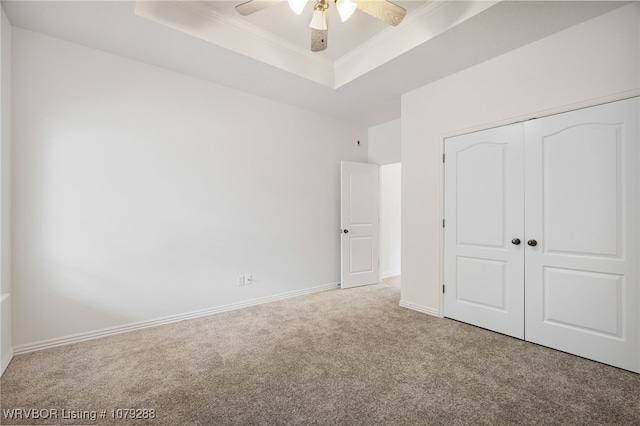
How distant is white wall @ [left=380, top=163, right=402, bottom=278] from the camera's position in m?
5.63

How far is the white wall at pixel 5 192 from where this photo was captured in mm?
2258

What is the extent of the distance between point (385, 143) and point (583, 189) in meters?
2.98

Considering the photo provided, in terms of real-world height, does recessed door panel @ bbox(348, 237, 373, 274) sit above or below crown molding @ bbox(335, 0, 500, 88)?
below

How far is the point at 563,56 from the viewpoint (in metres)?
2.49

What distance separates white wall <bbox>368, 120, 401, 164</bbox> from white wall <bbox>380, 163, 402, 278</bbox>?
48cm

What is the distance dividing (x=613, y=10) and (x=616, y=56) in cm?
35

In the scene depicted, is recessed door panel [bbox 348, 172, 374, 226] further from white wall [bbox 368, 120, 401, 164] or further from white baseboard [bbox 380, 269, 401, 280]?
A: white baseboard [bbox 380, 269, 401, 280]

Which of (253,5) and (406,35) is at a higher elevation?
(406,35)

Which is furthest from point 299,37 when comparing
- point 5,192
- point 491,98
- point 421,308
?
point 421,308

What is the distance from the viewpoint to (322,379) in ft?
6.88

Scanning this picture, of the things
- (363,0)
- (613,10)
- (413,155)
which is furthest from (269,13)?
(613,10)

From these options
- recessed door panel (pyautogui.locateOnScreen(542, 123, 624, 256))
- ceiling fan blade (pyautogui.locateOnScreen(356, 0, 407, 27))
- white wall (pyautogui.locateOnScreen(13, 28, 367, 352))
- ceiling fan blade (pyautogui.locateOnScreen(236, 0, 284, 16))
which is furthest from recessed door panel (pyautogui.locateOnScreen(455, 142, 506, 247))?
ceiling fan blade (pyautogui.locateOnScreen(236, 0, 284, 16))

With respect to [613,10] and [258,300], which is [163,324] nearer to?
[258,300]

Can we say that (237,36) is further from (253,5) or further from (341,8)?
(341,8)
